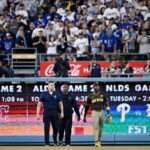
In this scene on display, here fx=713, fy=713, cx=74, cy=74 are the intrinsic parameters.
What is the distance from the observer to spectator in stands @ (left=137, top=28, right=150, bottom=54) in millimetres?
27548

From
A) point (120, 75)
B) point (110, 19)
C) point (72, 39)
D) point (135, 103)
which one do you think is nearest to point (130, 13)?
point (110, 19)

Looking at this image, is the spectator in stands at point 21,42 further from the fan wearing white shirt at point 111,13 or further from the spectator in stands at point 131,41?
the spectator in stands at point 131,41

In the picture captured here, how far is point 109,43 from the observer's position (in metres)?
27.5

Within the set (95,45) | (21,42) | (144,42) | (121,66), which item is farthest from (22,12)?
(121,66)

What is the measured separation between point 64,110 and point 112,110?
188 cm

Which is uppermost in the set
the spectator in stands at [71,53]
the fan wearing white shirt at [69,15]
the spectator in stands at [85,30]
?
the fan wearing white shirt at [69,15]

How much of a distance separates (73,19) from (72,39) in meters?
1.83

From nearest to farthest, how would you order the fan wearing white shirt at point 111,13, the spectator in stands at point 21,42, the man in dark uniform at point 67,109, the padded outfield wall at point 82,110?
1. the man in dark uniform at point 67,109
2. the padded outfield wall at point 82,110
3. the spectator in stands at point 21,42
4. the fan wearing white shirt at point 111,13

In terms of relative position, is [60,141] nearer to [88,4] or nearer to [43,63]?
[43,63]

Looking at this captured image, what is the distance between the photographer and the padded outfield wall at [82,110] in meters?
22.1

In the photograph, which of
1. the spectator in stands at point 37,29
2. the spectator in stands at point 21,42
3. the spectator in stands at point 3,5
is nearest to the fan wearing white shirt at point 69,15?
the spectator in stands at point 37,29

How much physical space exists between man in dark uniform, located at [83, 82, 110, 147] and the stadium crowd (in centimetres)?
606

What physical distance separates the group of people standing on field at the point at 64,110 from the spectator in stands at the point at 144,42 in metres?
6.87

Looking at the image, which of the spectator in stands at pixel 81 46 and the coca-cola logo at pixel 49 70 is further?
the spectator in stands at pixel 81 46
